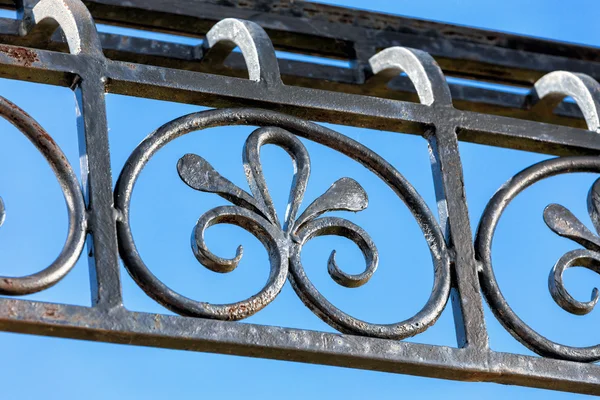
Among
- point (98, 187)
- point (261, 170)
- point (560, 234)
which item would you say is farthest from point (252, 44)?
point (560, 234)

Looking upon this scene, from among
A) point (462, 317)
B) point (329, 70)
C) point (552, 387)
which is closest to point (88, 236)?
point (462, 317)

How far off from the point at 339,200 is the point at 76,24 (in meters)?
0.33

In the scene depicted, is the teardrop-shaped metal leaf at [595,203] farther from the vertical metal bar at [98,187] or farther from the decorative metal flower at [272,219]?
the vertical metal bar at [98,187]

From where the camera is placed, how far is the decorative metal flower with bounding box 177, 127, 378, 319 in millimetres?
1381

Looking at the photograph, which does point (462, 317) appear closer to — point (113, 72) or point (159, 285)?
point (159, 285)

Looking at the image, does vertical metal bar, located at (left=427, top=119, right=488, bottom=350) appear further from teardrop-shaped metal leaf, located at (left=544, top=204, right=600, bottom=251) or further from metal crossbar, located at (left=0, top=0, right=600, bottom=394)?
teardrop-shaped metal leaf, located at (left=544, top=204, right=600, bottom=251)

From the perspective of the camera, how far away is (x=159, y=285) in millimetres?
1345

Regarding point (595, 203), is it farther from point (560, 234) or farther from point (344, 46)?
point (344, 46)

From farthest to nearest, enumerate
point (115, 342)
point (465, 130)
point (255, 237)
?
point (465, 130)
point (255, 237)
point (115, 342)

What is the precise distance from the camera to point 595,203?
163cm

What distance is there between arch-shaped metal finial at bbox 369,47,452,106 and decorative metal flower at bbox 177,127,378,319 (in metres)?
0.18

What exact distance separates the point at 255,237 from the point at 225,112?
0.47 feet

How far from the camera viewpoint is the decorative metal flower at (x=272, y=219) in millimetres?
1381

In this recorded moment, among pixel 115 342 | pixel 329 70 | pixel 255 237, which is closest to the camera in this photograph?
pixel 115 342
